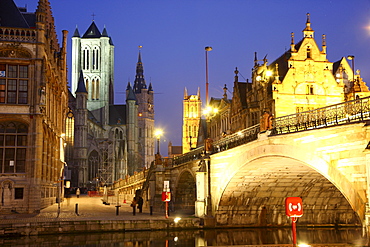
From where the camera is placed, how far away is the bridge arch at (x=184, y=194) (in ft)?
136

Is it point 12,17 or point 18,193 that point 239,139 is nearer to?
point 18,193

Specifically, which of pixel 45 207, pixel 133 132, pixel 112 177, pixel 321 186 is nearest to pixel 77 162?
pixel 112 177

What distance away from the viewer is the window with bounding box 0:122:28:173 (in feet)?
113

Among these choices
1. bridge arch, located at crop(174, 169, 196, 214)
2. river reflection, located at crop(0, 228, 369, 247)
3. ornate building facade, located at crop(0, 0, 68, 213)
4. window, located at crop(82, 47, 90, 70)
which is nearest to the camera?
river reflection, located at crop(0, 228, 369, 247)

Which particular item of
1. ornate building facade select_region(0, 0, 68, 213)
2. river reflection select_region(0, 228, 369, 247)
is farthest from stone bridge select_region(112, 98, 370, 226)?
ornate building facade select_region(0, 0, 68, 213)

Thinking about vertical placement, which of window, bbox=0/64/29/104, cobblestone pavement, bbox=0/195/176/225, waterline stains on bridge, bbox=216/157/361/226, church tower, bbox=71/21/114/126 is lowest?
cobblestone pavement, bbox=0/195/176/225

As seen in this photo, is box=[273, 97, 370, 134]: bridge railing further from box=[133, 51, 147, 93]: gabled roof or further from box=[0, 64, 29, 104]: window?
box=[133, 51, 147, 93]: gabled roof

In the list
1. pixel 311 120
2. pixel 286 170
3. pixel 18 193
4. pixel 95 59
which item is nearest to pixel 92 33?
pixel 95 59

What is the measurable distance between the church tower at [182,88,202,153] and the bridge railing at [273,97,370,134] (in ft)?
262

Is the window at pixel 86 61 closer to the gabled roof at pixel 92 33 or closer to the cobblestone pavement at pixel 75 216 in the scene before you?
the gabled roof at pixel 92 33

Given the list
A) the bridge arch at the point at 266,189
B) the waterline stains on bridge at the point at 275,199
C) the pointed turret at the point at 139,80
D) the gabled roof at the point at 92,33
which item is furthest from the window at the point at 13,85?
the pointed turret at the point at 139,80

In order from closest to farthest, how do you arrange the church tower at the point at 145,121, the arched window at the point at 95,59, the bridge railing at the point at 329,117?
1. the bridge railing at the point at 329,117
2. the arched window at the point at 95,59
3. the church tower at the point at 145,121

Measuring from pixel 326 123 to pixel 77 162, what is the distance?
8152cm

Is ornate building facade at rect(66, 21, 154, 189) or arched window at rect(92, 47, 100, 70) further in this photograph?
arched window at rect(92, 47, 100, 70)
